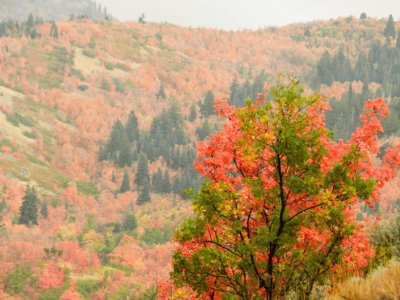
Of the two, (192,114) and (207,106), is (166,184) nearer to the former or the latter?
(192,114)

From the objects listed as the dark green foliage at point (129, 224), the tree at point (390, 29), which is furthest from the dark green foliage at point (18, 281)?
the tree at point (390, 29)

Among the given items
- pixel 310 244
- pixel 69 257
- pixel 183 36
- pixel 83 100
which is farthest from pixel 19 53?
pixel 310 244

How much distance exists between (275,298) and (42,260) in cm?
4721

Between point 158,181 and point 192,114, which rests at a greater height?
point 192,114

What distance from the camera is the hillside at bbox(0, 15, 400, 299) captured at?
5825 centimetres

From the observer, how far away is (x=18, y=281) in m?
47.0

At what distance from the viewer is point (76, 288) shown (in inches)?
1973

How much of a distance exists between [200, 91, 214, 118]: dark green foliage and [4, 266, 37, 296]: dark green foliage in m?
75.6

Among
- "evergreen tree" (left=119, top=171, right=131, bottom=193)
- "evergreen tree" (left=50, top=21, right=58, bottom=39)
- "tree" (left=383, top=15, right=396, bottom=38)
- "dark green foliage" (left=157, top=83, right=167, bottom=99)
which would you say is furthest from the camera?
"tree" (left=383, top=15, right=396, bottom=38)

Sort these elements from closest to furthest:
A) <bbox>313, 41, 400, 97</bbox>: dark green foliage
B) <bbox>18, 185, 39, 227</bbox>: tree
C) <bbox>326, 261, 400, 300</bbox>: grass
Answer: <bbox>326, 261, 400, 300</bbox>: grass < <bbox>18, 185, 39, 227</bbox>: tree < <bbox>313, 41, 400, 97</bbox>: dark green foliage

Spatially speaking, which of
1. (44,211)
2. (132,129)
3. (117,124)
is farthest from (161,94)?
(44,211)

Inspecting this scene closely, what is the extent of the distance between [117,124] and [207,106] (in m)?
22.5

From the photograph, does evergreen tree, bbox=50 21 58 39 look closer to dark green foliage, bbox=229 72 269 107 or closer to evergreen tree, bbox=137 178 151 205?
dark green foliage, bbox=229 72 269 107

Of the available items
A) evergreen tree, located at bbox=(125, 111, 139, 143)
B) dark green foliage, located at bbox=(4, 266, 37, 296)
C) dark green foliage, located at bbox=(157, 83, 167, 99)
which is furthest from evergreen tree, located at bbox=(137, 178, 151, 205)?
dark green foliage, located at bbox=(157, 83, 167, 99)
